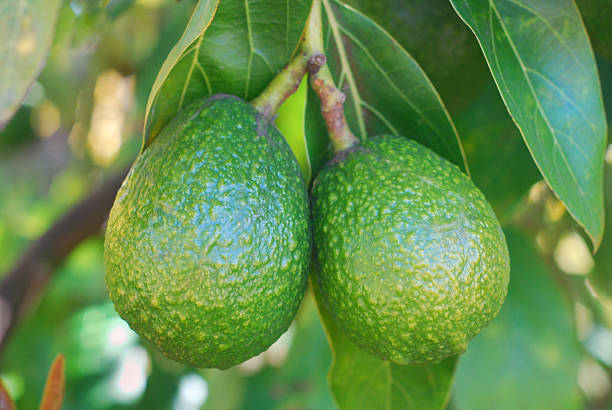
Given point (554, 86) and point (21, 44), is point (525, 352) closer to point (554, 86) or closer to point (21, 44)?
point (554, 86)

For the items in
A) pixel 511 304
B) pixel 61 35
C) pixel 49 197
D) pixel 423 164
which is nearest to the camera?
pixel 423 164

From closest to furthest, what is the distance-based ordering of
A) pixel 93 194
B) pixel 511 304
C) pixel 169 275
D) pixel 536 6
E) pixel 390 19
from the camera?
pixel 169 275
pixel 536 6
pixel 390 19
pixel 511 304
pixel 93 194

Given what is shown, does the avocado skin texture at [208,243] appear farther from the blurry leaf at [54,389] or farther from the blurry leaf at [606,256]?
the blurry leaf at [606,256]

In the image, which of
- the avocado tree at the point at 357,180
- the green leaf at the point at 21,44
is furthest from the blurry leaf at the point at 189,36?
the green leaf at the point at 21,44

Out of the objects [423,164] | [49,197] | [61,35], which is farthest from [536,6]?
[49,197]

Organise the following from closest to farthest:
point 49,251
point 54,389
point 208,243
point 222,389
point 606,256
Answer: point 208,243 → point 54,389 → point 606,256 → point 222,389 → point 49,251

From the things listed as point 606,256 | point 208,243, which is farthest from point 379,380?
point 606,256

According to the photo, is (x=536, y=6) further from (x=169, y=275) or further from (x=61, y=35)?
(x=61, y=35)

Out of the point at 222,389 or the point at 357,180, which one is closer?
the point at 357,180

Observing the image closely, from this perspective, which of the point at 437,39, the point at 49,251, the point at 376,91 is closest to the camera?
the point at 376,91
